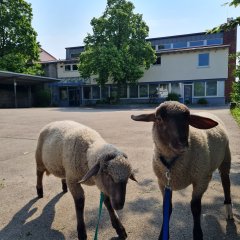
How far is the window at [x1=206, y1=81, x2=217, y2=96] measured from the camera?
33750mm

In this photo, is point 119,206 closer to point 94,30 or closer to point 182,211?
point 182,211

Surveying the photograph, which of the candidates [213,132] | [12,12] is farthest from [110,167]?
[12,12]

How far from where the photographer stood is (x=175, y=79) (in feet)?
116

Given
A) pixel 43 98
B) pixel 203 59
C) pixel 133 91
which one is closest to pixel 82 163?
pixel 203 59

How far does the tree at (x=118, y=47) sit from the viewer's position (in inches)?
1259

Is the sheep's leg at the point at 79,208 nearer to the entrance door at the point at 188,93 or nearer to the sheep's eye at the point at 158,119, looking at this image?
the sheep's eye at the point at 158,119

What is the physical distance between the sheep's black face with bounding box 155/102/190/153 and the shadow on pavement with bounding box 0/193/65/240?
71.3 inches

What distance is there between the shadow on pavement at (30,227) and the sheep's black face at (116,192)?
3.79 feet

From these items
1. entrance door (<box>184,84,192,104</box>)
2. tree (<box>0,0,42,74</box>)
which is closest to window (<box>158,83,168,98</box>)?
entrance door (<box>184,84,192,104</box>)

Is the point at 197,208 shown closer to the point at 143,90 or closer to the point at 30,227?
the point at 30,227

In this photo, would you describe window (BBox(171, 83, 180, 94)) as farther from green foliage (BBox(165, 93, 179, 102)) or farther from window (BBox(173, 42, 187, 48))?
window (BBox(173, 42, 187, 48))

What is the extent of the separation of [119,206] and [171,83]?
34257 mm

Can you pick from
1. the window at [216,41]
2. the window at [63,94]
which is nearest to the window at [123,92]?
the window at [63,94]

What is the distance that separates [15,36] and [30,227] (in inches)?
1403
